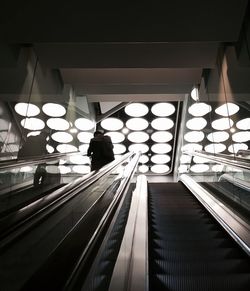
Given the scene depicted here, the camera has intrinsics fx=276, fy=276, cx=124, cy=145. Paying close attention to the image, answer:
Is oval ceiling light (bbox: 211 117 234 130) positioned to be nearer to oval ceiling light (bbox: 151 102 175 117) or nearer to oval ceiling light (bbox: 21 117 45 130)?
oval ceiling light (bbox: 21 117 45 130)

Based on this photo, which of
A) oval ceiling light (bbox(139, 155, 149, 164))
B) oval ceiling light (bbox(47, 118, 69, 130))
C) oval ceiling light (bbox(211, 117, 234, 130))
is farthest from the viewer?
oval ceiling light (bbox(139, 155, 149, 164))

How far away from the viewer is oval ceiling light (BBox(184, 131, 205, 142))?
812cm

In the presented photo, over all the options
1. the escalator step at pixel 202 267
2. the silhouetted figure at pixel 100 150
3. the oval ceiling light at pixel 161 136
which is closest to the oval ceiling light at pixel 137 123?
the oval ceiling light at pixel 161 136

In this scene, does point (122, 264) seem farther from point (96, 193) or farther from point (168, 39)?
point (168, 39)

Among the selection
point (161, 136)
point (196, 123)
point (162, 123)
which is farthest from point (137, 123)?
point (196, 123)

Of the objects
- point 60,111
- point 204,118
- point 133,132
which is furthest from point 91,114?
point 204,118

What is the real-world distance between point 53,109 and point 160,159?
28.2 feet

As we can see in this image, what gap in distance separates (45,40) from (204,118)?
4600 millimetres

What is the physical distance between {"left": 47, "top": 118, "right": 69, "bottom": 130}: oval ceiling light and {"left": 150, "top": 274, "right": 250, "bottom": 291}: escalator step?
16.5 ft

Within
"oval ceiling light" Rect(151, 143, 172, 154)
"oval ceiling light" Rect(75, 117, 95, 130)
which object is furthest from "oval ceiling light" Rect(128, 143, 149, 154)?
"oval ceiling light" Rect(75, 117, 95, 130)

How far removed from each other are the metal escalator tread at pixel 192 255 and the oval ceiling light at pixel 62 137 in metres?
3.54

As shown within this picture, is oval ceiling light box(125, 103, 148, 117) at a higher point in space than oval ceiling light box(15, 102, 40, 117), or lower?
higher

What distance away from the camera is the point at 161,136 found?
12695 mm

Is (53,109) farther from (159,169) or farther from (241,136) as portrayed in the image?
(159,169)
